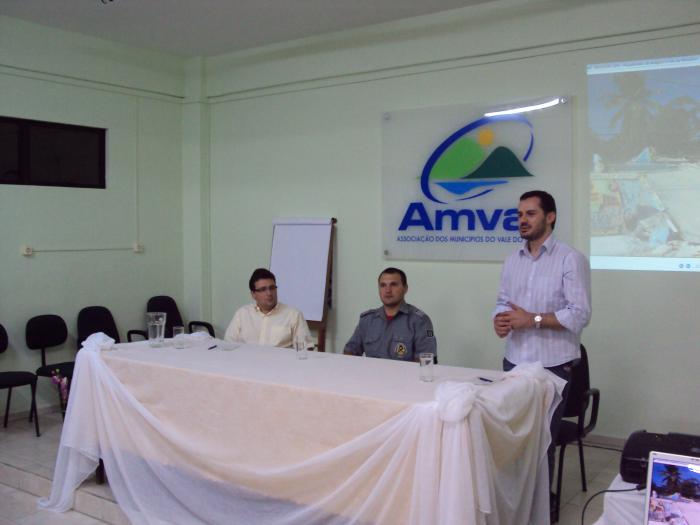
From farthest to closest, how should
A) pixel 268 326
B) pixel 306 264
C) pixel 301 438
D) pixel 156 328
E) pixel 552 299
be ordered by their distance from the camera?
1. pixel 306 264
2. pixel 268 326
3. pixel 156 328
4. pixel 552 299
5. pixel 301 438

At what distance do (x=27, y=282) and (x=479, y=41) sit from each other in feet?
12.7

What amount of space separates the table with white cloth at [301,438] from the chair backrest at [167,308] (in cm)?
253

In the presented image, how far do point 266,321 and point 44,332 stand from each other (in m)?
2.21

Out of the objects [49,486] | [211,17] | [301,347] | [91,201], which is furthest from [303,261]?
[49,486]

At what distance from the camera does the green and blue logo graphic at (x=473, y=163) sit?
16.4ft

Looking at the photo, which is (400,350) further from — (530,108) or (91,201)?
(91,201)

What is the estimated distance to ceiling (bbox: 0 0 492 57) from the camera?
5.06m

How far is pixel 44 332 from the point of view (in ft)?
18.1

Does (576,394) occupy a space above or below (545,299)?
below

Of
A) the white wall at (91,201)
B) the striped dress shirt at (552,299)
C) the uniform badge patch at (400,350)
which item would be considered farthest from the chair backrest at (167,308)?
the striped dress shirt at (552,299)

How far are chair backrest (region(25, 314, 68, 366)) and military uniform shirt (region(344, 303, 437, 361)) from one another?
275 cm

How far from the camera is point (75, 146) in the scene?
5.94 meters

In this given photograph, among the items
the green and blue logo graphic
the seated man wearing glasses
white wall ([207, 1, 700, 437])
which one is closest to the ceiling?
white wall ([207, 1, 700, 437])

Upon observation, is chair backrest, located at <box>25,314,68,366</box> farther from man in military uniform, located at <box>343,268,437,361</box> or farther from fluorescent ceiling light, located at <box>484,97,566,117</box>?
fluorescent ceiling light, located at <box>484,97,566,117</box>
